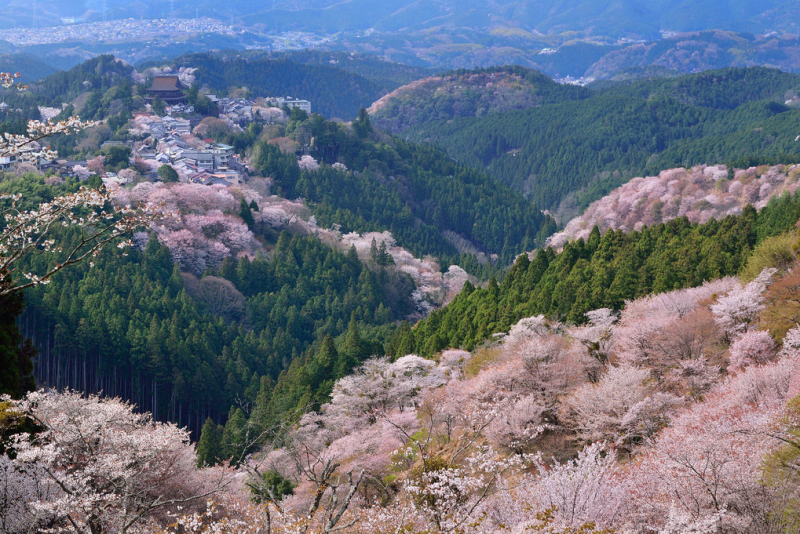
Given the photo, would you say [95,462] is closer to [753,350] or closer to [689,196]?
[753,350]

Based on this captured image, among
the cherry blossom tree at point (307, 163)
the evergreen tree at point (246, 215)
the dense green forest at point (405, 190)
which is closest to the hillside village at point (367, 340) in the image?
the dense green forest at point (405, 190)

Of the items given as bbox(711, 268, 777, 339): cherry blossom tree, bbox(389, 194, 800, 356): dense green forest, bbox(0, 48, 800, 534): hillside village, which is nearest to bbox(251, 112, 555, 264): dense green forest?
bbox(0, 48, 800, 534): hillside village

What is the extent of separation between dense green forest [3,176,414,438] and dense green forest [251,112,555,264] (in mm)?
25390

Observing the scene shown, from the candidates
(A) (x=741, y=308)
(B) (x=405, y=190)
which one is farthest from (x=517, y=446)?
(B) (x=405, y=190)

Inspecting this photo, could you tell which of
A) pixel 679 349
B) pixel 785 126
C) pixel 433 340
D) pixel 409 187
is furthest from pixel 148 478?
pixel 785 126

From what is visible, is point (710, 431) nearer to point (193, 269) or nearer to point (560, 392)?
point (560, 392)

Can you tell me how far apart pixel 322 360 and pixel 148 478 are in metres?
25.9

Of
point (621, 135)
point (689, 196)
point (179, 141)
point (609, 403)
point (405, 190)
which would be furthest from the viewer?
point (621, 135)

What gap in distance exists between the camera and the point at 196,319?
6350 centimetres

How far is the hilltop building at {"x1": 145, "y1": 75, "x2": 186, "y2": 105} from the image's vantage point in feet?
422

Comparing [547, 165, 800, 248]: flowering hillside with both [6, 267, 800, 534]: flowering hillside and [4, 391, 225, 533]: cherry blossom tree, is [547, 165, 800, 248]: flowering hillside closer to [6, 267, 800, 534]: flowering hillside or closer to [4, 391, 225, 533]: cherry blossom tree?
[6, 267, 800, 534]: flowering hillside

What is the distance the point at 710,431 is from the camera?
21.0 meters

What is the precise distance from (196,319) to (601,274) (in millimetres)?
34491

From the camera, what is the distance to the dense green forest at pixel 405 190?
108 metres
